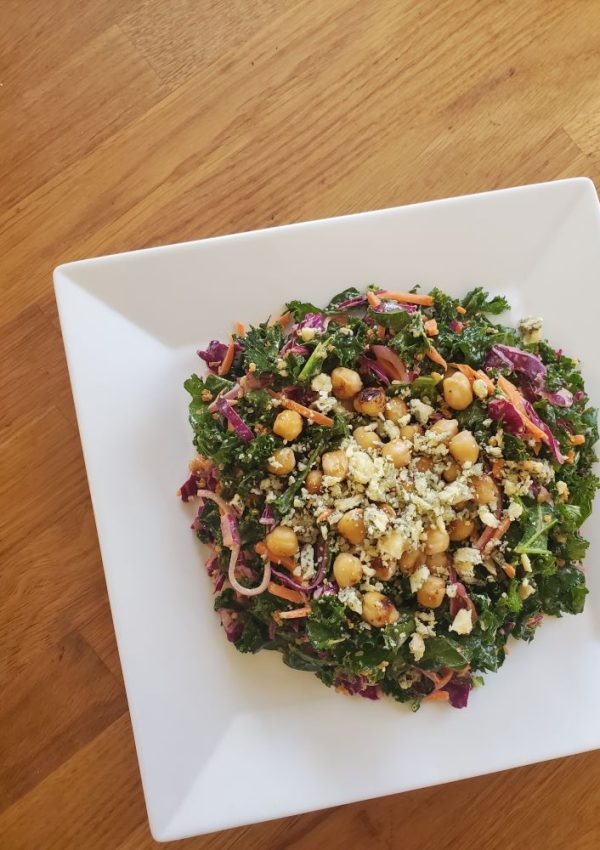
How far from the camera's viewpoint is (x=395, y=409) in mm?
1833

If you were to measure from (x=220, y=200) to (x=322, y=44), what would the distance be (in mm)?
584

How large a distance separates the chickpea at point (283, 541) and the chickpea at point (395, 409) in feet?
1.21

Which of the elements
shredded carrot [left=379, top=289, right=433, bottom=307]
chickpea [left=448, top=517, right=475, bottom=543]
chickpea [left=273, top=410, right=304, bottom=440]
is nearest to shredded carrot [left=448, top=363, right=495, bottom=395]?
shredded carrot [left=379, top=289, right=433, bottom=307]

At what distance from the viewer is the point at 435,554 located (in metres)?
1.78

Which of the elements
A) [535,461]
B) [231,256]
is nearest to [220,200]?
[231,256]

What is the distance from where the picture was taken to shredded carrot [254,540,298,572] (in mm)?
1813

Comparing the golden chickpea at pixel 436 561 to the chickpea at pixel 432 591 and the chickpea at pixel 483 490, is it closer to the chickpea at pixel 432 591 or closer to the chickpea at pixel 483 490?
the chickpea at pixel 432 591

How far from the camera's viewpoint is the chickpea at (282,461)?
1.80 metres

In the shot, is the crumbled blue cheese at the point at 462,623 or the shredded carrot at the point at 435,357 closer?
the crumbled blue cheese at the point at 462,623

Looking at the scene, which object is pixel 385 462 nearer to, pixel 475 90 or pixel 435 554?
pixel 435 554

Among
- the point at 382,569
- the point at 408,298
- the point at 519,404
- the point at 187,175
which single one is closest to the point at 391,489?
the point at 382,569

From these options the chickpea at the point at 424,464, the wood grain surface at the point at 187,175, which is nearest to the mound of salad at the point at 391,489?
the chickpea at the point at 424,464

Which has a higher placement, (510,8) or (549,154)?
(510,8)

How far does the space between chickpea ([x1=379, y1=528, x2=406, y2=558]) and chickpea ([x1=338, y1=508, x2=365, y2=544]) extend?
6 cm
